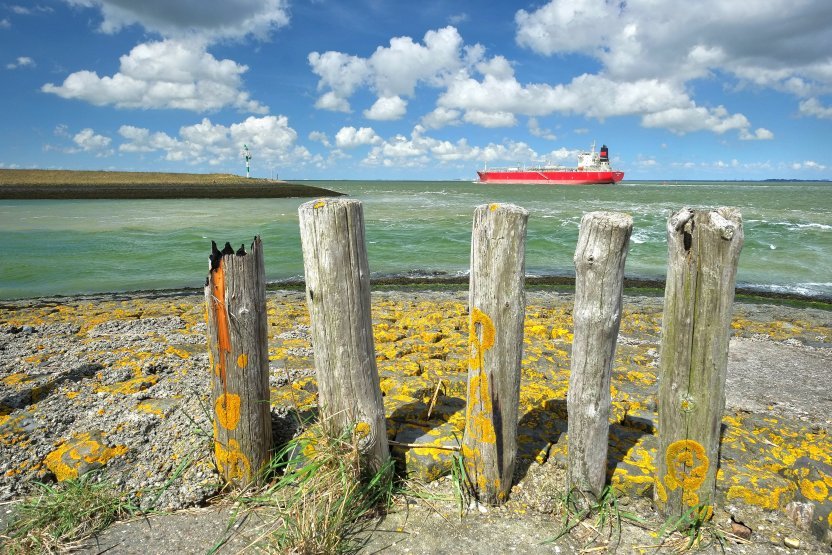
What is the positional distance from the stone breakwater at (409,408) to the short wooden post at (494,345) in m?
0.29

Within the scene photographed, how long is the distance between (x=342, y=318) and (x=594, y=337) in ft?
4.85

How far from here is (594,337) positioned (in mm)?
2803

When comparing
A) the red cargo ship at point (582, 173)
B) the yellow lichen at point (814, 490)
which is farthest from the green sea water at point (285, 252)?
the red cargo ship at point (582, 173)

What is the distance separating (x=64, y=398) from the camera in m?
4.16

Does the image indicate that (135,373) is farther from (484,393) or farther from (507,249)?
(507,249)

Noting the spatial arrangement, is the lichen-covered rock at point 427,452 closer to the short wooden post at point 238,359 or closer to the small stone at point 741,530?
the short wooden post at point 238,359

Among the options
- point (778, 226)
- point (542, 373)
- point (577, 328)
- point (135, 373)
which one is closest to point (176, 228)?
point (135, 373)

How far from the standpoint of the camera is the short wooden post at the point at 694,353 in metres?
2.60

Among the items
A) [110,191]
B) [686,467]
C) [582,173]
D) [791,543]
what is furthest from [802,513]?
[582,173]

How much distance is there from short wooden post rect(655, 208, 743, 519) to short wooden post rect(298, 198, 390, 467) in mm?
1726

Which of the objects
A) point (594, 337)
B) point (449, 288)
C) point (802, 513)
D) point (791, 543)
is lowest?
point (449, 288)

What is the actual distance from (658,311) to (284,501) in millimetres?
7831

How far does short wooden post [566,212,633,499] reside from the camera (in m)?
2.70

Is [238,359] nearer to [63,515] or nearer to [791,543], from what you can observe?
[63,515]
